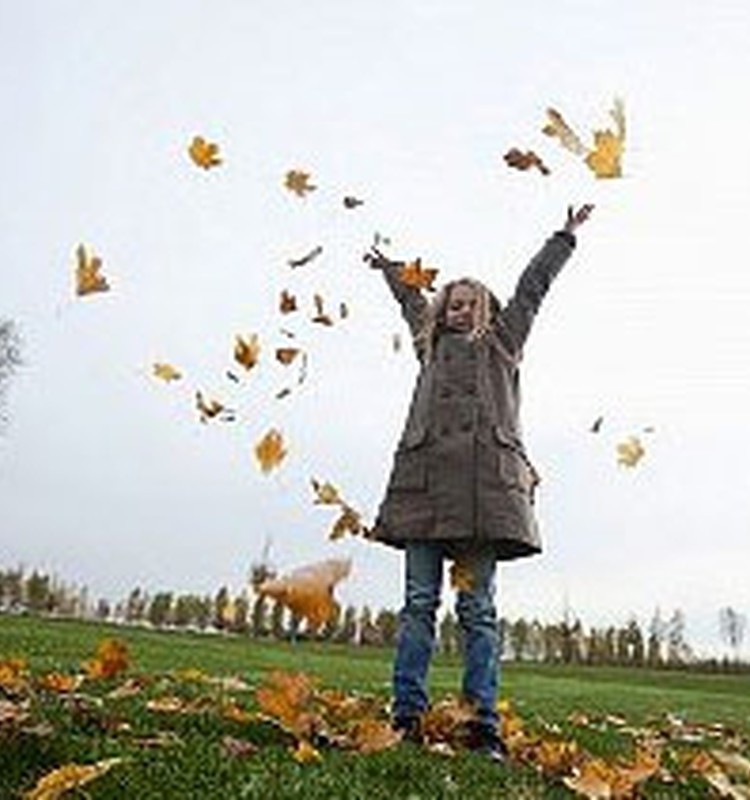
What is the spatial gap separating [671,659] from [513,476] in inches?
2512

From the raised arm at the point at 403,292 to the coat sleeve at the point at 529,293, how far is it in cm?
56

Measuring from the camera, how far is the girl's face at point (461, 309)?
6.96 meters

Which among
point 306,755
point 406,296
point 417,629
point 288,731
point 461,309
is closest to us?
point 306,755

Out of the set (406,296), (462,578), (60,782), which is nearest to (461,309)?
(406,296)

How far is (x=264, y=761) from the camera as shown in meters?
5.32

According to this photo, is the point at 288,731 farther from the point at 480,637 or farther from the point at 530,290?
the point at 530,290

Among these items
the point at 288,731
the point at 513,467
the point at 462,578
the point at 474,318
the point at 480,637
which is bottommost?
the point at 288,731

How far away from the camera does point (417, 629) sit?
21.9 feet

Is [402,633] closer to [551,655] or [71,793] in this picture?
[71,793]

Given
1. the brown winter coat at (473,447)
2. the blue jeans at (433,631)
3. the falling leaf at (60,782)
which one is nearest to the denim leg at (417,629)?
the blue jeans at (433,631)

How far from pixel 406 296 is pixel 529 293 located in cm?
76

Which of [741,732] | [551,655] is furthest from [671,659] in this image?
[741,732]

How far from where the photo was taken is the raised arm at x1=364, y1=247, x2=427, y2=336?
7.39 m

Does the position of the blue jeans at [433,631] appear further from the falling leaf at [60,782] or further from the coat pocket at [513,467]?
the falling leaf at [60,782]
